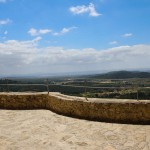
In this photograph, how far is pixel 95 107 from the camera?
26.9 feet

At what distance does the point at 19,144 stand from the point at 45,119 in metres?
2.46

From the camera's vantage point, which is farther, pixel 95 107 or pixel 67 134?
pixel 95 107

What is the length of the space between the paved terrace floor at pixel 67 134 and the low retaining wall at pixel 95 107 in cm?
40

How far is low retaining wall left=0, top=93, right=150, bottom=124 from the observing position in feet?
24.9

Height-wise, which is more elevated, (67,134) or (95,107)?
(95,107)

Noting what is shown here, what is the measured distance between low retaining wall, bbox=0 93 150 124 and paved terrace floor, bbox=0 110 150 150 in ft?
1.31

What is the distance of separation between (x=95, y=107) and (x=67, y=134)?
5.94ft

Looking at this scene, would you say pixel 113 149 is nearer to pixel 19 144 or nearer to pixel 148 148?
pixel 148 148

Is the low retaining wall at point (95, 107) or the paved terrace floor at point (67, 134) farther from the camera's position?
the low retaining wall at point (95, 107)

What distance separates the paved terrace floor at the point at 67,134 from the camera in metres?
5.77

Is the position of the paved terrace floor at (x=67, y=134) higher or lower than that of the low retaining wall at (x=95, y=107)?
lower

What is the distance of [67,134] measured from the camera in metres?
6.70

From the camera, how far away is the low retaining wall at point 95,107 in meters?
7.58

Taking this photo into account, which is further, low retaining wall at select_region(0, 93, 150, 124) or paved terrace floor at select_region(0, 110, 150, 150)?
low retaining wall at select_region(0, 93, 150, 124)
